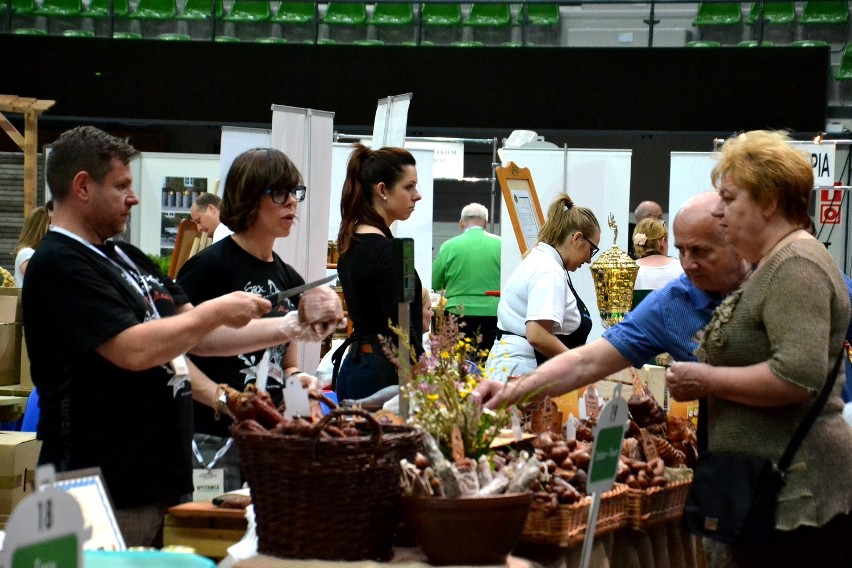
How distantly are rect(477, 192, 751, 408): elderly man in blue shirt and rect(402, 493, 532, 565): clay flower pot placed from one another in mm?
609

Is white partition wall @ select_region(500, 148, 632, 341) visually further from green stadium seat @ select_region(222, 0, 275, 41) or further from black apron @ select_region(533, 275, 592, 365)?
green stadium seat @ select_region(222, 0, 275, 41)

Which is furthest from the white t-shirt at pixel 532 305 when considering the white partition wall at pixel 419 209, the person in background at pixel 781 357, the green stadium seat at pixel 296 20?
the green stadium seat at pixel 296 20

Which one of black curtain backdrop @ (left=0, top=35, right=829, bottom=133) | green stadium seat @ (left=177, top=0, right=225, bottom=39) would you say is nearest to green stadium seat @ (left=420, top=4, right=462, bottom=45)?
black curtain backdrop @ (left=0, top=35, right=829, bottom=133)

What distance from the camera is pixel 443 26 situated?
1305 centimetres

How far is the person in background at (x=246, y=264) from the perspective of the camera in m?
2.56

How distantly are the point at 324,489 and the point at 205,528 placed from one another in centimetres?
45

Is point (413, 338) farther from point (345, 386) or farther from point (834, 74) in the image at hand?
point (834, 74)

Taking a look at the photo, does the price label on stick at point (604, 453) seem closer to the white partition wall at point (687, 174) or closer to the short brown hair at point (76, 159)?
the short brown hair at point (76, 159)

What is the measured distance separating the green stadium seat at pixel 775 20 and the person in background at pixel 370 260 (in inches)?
405

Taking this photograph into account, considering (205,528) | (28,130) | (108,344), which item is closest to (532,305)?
(205,528)

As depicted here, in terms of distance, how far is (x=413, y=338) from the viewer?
2818mm

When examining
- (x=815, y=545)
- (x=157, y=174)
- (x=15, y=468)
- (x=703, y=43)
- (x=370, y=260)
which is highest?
(x=703, y=43)

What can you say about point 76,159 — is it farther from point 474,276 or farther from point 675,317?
point 474,276

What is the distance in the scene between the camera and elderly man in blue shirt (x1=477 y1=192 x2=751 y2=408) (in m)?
2.39
